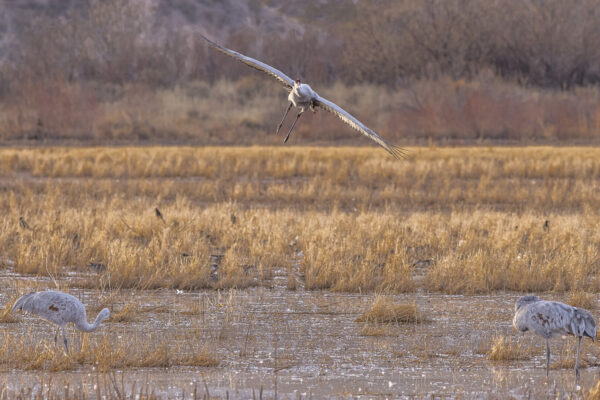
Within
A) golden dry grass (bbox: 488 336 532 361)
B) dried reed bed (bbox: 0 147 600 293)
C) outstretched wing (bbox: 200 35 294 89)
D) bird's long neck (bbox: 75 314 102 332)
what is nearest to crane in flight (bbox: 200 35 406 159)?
outstretched wing (bbox: 200 35 294 89)

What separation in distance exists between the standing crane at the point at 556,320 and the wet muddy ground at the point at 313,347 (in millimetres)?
420

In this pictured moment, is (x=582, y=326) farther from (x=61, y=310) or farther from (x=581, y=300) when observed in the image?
(x=61, y=310)

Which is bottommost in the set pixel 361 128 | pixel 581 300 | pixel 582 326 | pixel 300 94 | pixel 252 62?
pixel 581 300

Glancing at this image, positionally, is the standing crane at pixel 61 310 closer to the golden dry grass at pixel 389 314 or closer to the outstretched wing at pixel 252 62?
the golden dry grass at pixel 389 314

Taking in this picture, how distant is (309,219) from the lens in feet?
48.0

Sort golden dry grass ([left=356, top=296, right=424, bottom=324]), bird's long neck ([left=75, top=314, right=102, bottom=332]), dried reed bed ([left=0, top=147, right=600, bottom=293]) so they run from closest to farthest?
1. bird's long neck ([left=75, top=314, right=102, bottom=332])
2. golden dry grass ([left=356, top=296, right=424, bottom=324])
3. dried reed bed ([left=0, top=147, right=600, bottom=293])

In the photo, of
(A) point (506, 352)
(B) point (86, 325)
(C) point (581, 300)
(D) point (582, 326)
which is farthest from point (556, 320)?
(B) point (86, 325)

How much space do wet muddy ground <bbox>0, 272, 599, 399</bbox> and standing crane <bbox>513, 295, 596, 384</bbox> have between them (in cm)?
42

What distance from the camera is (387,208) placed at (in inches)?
648

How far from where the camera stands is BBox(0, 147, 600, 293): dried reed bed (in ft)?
36.2

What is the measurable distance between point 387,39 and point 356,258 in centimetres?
3435

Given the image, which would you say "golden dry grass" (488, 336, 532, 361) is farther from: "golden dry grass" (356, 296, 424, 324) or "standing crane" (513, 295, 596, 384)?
"golden dry grass" (356, 296, 424, 324)

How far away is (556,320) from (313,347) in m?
2.27

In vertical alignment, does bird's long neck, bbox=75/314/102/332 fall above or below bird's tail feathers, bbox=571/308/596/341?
below
